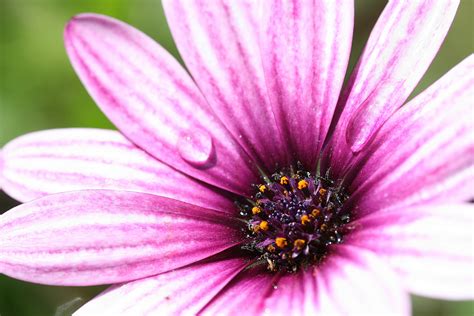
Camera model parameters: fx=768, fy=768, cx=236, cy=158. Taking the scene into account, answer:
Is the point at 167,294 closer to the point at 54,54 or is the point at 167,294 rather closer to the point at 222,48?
the point at 222,48

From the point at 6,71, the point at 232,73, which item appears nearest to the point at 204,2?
the point at 232,73

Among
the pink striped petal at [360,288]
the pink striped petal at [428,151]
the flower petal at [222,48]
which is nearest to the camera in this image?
the pink striped petal at [360,288]

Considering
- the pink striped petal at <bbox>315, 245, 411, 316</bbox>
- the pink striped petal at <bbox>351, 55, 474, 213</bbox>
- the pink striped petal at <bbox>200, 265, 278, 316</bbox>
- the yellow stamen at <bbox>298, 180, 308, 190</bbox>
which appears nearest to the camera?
the pink striped petal at <bbox>315, 245, 411, 316</bbox>

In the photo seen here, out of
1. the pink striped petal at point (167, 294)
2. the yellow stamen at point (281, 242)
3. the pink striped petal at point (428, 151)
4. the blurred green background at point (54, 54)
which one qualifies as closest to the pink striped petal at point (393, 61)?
the pink striped petal at point (428, 151)

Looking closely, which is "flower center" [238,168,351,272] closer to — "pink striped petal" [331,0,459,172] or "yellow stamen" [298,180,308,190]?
"yellow stamen" [298,180,308,190]

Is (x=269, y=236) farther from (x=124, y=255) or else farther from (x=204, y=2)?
(x=204, y=2)

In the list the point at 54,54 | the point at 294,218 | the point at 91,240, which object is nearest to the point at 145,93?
the point at 91,240

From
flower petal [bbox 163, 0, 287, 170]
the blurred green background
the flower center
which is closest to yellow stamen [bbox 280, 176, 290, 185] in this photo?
the flower center

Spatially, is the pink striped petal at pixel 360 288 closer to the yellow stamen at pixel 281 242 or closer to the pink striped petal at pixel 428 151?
the pink striped petal at pixel 428 151
